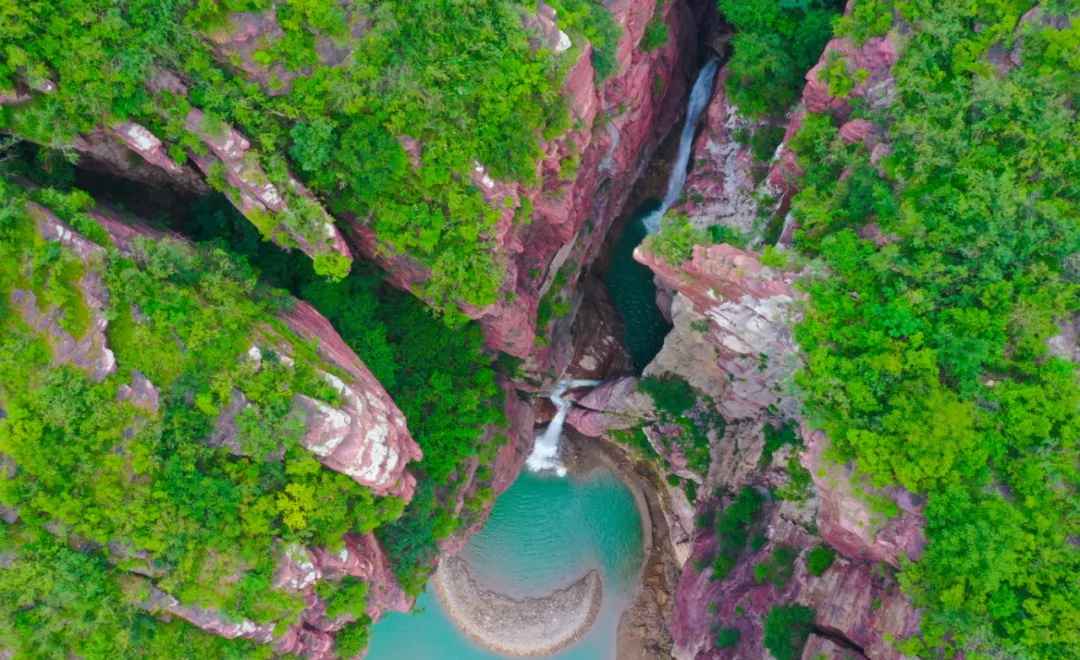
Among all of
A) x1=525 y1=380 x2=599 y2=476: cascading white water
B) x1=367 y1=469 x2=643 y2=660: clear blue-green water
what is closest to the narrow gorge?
x1=367 y1=469 x2=643 y2=660: clear blue-green water

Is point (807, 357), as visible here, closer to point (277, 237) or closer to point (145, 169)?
point (277, 237)

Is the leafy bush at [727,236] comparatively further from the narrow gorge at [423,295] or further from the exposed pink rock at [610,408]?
the exposed pink rock at [610,408]

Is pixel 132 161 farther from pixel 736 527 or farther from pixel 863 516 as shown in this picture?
pixel 736 527

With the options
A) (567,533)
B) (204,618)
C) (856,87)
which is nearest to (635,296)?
(567,533)

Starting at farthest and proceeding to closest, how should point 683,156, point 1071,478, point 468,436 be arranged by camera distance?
1. point 683,156
2. point 468,436
3. point 1071,478

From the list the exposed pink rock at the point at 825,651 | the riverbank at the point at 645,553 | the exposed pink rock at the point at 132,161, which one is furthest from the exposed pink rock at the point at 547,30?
the exposed pink rock at the point at 825,651

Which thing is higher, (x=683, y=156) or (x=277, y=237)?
(x=683, y=156)

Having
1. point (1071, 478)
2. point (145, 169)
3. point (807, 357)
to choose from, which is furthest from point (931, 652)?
point (145, 169)

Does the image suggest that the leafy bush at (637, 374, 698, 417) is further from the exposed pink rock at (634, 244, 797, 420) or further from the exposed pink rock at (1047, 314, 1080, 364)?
the exposed pink rock at (1047, 314, 1080, 364)
